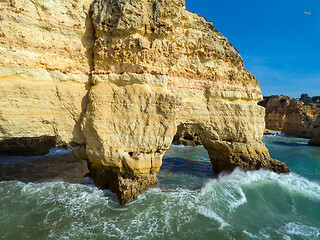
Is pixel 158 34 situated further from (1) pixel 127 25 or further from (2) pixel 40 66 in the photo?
(2) pixel 40 66

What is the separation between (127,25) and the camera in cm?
591

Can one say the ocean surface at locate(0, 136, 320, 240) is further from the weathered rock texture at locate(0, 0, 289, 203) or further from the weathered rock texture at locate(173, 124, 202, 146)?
the weathered rock texture at locate(173, 124, 202, 146)

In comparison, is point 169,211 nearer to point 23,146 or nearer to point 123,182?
point 123,182

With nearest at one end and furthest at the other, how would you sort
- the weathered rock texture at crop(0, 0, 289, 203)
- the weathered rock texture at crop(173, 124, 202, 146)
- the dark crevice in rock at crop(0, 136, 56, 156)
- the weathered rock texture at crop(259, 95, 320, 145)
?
the weathered rock texture at crop(0, 0, 289, 203) → the dark crevice in rock at crop(0, 136, 56, 156) → the weathered rock texture at crop(173, 124, 202, 146) → the weathered rock texture at crop(259, 95, 320, 145)

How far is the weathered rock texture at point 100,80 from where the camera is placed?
5152 millimetres

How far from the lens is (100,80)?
593 centimetres

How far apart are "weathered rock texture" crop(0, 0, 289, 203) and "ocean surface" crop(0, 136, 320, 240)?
0.74m

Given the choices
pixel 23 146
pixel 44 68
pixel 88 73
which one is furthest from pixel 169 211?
pixel 23 146

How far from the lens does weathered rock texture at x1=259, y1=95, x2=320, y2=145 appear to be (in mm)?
28763

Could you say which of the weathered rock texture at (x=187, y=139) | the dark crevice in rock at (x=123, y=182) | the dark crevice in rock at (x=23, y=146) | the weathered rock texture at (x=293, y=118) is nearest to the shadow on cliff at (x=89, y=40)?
the dark crevice in rock at (x=123, y=182)

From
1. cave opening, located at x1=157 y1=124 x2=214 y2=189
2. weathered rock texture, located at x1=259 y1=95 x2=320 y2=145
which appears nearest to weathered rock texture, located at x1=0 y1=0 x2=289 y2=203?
cave opening, located at x1=157 y1=124 x2=214 y2=189

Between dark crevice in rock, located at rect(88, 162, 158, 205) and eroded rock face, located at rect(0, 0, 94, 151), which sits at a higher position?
eroded rock face, located at rect(0, 0, 94, 151)

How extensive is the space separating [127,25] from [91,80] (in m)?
2.09

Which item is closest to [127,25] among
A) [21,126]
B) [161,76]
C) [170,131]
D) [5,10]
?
[161,76]
